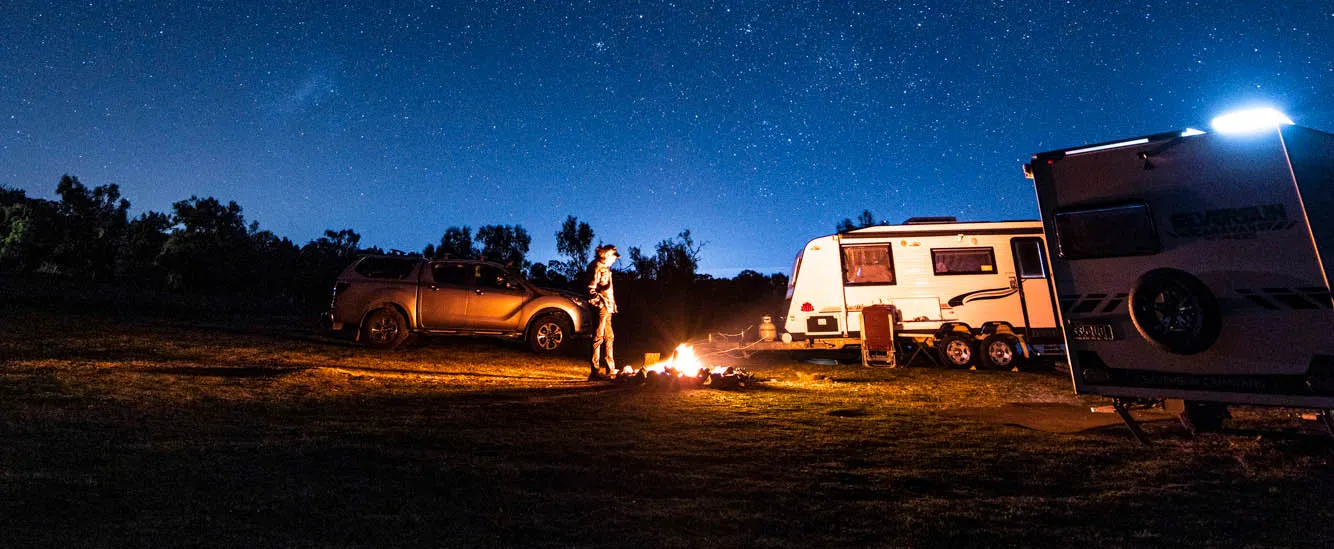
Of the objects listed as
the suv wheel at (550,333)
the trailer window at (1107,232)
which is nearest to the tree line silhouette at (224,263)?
the suv wheel at (550,333)

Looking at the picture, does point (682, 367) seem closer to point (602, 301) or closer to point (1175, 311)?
point (602, 301)

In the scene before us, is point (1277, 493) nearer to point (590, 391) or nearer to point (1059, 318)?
point (1059, 318)

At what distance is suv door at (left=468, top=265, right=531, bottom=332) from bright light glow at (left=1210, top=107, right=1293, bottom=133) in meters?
11.5

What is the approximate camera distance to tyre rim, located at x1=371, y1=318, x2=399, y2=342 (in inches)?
503

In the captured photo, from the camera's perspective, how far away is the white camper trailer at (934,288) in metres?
12.3

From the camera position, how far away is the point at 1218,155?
17.4 feet

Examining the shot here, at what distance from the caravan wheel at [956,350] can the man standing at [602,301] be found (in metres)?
6.86

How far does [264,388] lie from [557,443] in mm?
4864

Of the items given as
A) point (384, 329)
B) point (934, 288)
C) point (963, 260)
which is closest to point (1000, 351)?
point (934, 288)

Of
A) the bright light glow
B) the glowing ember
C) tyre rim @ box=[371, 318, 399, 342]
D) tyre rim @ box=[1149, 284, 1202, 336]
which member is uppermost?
the bright light glow

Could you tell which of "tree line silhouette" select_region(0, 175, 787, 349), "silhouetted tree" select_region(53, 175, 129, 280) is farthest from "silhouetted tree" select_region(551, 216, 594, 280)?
"silhouetted tree" select_region(53, 175, 129, 280)

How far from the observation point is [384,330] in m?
12.9

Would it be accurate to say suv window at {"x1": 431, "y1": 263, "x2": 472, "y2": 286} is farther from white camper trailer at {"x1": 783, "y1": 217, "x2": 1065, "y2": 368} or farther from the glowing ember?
white camper trailer at {"x1": 783, "y1": 217, "x2": 1065, "y2": 368}

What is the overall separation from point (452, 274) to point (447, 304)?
684 millimetres
